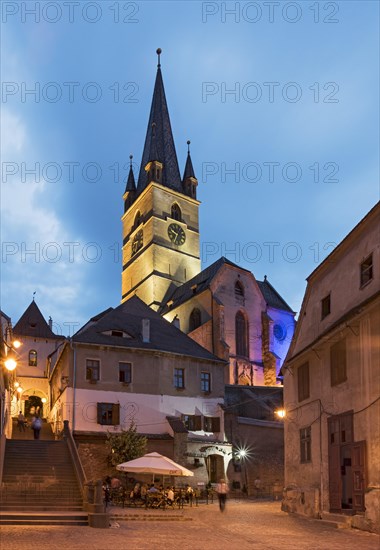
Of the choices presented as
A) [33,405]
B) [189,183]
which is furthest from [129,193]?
[33,405]

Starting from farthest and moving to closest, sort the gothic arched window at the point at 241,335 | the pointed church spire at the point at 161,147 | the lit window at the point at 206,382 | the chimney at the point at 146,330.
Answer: the pointed church spire at the point at 161,147
the gothic arched window at the point at 241,335
the lit window at the point at 206,382
the chimney at the point at 146,330

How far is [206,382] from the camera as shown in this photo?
40312 millimetres

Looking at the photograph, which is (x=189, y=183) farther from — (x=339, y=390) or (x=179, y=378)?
(x=339, y=390)

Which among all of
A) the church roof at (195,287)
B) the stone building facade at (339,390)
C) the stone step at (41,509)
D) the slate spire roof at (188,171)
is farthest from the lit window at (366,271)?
the slate spire roof at (188,171)

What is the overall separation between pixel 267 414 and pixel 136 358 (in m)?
13.1

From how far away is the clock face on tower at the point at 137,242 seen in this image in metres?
83.4

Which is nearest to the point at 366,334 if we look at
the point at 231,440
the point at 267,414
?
the point at 231,440

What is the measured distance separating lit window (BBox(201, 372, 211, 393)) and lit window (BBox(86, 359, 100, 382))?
6970mm

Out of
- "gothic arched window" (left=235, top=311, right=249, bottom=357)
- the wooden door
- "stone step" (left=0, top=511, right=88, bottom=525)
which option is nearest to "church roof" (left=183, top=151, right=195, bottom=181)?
"gothic arched window" (left=235, top=311, right=249, bottom=357)

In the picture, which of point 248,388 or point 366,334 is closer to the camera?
point 366,334

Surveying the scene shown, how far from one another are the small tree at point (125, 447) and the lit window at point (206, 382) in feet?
23.8

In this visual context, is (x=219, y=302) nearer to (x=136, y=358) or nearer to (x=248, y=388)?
(x=248, y=388)

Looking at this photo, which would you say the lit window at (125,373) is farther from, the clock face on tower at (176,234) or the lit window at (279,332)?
the clock face on tower at (176,234)

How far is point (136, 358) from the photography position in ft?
124
